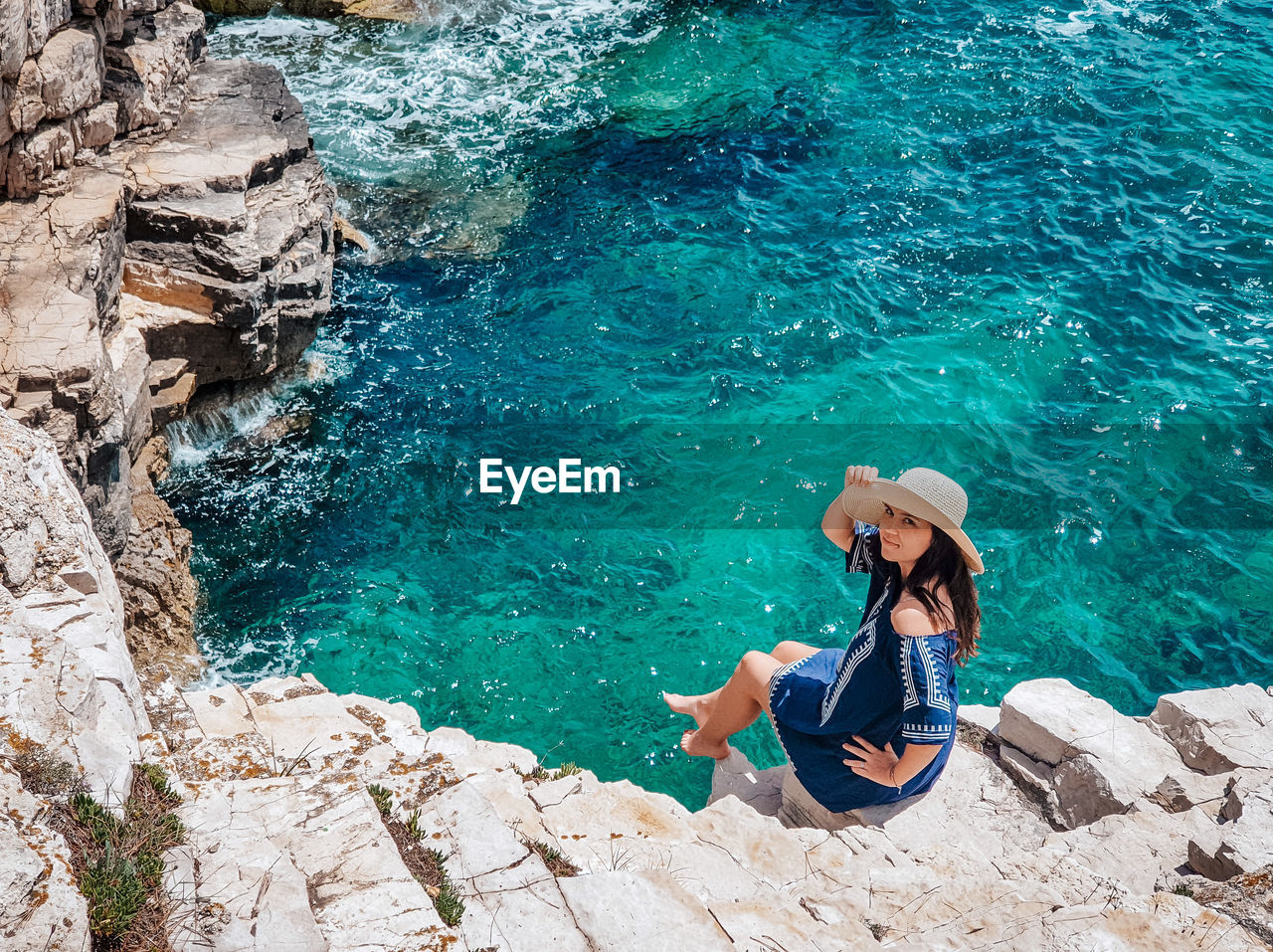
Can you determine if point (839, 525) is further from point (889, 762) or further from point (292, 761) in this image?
point (292, 761)

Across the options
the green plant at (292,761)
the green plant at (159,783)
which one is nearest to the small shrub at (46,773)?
the green plant at (159,783)

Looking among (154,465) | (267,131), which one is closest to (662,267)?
(267,131)

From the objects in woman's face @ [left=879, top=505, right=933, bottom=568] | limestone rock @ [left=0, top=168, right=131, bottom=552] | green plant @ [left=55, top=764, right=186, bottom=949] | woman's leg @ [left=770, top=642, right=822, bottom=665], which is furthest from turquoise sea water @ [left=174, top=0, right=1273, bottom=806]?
green plant @ [left=55, top=764, right=186, bottom=949]

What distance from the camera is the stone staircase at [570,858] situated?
3.70 meters

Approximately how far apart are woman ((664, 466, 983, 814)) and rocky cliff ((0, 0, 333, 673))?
16.7ft

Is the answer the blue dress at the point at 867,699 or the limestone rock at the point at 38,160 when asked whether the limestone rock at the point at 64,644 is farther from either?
the limestone rock at the point at 38,160

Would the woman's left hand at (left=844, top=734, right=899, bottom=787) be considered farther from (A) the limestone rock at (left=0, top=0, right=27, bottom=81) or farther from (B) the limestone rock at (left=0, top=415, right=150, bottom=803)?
(A) the limestone rock at (left=0, top=0, right=27, bottom=81)

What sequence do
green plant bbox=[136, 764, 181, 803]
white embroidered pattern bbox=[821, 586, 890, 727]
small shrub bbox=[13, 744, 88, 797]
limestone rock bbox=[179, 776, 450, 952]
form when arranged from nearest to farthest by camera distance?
limestone rock bbox=[179, 776, 450, 952] < small shrub bbox=[13, 744, 88, 797] < green plant bbox=[136, 764, 181, 803] < white embroidered pattern bbox=[821, 586, 890, 727]

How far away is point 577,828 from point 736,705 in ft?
5.72

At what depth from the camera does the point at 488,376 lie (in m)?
10.9

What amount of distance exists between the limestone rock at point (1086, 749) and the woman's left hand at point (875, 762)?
1373mm

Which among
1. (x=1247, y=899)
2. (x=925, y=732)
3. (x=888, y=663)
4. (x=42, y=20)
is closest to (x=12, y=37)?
(x=42, y=20)

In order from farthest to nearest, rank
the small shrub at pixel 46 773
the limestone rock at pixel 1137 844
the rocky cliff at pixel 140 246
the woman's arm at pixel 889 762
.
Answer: the rocky cliff at pixel 140 246 < the woman's arm at pixel 889 762 < the limestone rock at pixel 1137 844 < the small shrub at pixel 46 773

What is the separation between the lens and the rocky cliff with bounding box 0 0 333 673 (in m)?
7.62
